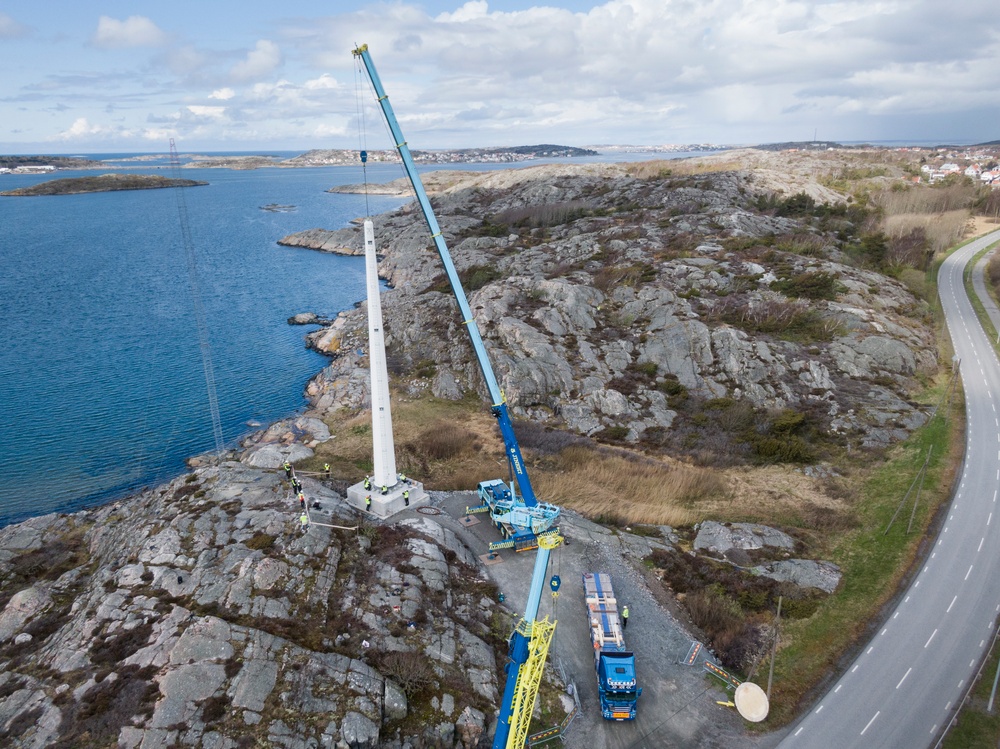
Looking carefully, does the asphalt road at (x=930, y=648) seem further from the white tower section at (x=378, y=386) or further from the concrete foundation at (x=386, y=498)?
the white tower section at (x=378, y=386)

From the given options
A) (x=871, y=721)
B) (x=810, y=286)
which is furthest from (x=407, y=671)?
(x=810, y=286)

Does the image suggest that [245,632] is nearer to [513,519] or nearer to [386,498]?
[386,498]

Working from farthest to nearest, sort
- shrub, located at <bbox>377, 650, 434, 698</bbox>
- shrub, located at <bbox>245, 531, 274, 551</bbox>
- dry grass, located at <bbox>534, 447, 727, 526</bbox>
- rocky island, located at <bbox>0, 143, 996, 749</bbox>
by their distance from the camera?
dry grass, located at <bbox>534, 447, 727, 526</bbox>
shrub, located at <bbox>245, 531, 274, 551</bbox>
shrub, located at <bbox>377, 650, 434, 698</bbox>
rocky island, located at <bbox>0, 143, 996, 749</bbox>

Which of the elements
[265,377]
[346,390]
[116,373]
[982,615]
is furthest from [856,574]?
[116,373]

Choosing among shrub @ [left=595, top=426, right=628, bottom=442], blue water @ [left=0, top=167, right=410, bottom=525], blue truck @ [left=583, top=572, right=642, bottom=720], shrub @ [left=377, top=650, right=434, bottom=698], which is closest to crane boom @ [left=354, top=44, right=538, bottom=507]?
blue truck @ [left=583, top=572, right=642, bottom=720]

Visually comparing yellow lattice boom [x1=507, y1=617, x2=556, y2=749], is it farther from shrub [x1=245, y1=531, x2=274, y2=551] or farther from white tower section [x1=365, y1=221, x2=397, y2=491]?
white tower section [x1=365, y1=221, x2=397, y2=491]

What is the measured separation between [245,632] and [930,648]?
29.3 m

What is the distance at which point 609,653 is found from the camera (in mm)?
22625

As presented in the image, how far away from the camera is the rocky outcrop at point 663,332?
50.3m

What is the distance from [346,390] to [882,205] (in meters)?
121

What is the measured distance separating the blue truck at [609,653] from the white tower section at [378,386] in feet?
40.0

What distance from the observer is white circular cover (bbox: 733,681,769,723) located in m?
20.4

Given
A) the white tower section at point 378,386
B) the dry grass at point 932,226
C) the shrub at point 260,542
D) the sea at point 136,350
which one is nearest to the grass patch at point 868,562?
the white tower section at point 378,386

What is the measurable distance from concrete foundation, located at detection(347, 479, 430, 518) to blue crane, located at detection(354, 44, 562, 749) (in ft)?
13.2
